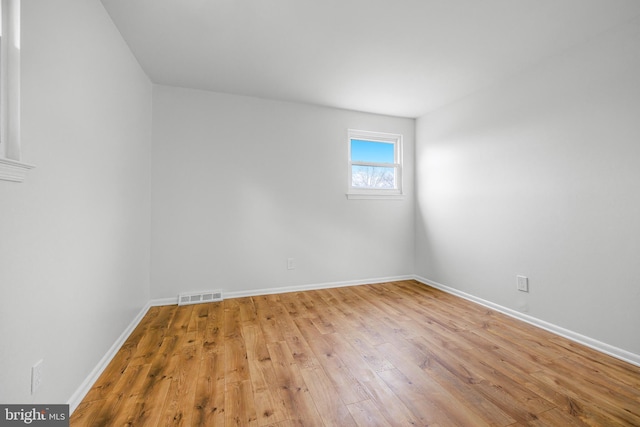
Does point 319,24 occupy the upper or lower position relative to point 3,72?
upper

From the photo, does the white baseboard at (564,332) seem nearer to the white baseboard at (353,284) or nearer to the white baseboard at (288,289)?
the white baseboard at (353,284)

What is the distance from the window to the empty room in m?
0.03

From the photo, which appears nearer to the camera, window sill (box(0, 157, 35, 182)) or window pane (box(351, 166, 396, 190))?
window sill (box(0, 157, 35, 182))

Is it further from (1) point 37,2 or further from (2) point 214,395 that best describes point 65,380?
(1) point 37,2

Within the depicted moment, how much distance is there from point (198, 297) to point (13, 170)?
238 cm

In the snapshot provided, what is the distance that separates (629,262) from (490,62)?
1.95m

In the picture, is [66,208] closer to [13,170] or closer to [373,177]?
[13,170]

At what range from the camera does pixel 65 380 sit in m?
1.36

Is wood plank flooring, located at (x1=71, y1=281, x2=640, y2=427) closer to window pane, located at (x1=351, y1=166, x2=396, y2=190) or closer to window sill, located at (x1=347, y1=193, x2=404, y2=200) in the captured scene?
window sill, located at (x1=347, y1=193, x2=404, y2=200)

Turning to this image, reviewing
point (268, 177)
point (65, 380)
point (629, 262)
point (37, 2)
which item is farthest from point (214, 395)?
point (629, 262)

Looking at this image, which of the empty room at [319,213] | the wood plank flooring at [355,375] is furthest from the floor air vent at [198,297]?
the wood plank flooring at [355,375]

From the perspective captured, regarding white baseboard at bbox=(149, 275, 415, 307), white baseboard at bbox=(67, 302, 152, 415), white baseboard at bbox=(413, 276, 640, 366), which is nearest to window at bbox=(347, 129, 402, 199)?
white baseboard at bbox=(149, 275, 415, 307)

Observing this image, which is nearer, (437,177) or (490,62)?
(490,62)

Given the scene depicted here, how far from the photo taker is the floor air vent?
3005 mm
